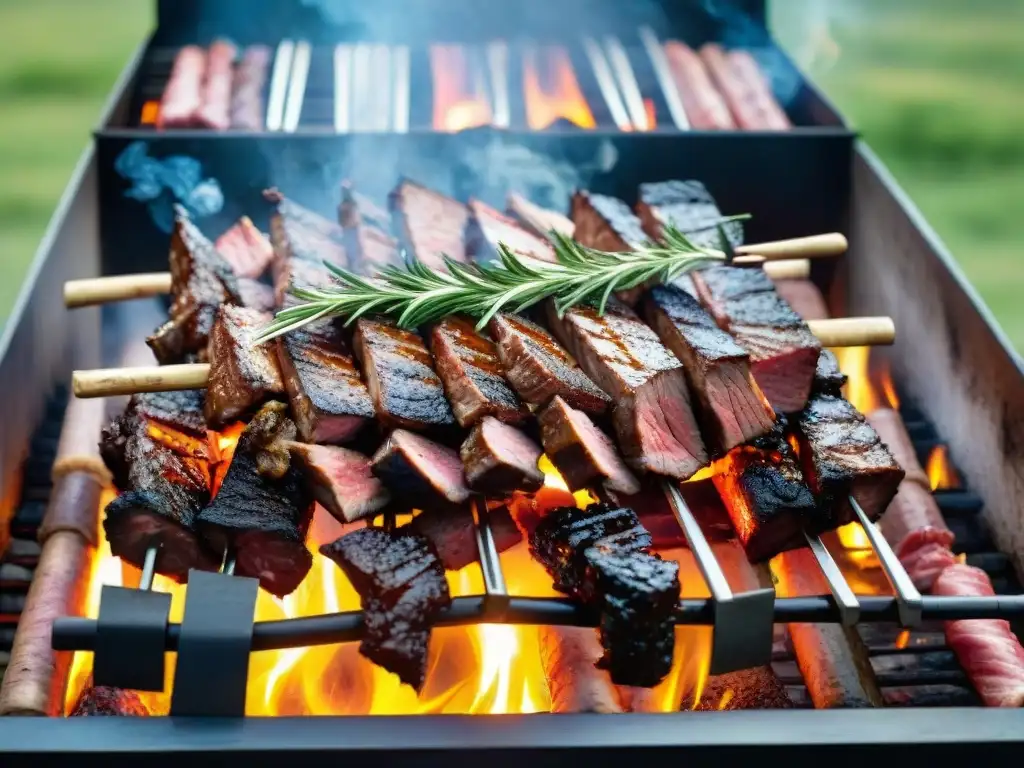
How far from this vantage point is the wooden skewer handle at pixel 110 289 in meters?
3.19

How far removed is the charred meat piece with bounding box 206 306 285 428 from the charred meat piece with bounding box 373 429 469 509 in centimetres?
38

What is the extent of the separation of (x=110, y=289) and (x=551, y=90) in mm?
2740

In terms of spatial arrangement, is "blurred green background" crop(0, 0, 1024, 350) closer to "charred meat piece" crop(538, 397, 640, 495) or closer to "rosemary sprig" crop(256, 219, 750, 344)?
"rosemary sprig" crop(256, 219, 750, 344)

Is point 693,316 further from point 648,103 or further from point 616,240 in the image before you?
point 648,103

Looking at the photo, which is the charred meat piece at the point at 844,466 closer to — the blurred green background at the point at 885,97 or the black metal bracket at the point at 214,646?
the black metal bracket at the point at 214,646

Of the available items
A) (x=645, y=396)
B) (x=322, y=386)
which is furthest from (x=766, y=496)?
(x=322, y=386)

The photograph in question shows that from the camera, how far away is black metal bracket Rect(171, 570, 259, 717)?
207 centimetres

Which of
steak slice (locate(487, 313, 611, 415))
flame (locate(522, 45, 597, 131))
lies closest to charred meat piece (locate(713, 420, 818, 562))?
steak slice (locate(487, 313, 611, 415))

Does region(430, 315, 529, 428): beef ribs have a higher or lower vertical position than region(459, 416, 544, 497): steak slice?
higher

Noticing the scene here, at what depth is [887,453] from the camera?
252 centimetres

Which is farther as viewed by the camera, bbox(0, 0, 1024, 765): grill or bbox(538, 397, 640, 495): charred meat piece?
bbox(538, 397, 640, 495): charred meat piece

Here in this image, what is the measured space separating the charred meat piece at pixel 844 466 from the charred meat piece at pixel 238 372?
1.28 m

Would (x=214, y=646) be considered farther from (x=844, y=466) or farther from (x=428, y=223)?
(x=428, y=223)

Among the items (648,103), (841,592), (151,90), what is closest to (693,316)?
(841,592)
